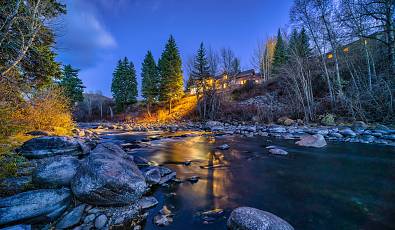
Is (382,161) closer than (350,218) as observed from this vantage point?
No

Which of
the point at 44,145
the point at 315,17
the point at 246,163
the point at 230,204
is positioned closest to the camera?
the point at 230,204

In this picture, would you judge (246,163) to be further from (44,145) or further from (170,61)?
(170,61)

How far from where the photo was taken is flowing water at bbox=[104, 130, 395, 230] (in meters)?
2.95

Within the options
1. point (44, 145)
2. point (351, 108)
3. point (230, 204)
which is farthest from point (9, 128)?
point (351, 108)

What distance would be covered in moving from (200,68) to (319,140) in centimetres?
2304

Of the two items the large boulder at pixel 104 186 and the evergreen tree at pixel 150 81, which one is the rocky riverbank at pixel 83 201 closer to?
the large boulder at pixel 104 186

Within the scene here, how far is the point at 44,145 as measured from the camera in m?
5.59

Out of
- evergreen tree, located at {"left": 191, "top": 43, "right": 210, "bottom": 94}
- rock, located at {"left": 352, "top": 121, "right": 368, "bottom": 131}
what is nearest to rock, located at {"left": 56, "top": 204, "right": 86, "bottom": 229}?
rock, located at {"left": 352, "top": 121, "right": 368, "bottom": 131}

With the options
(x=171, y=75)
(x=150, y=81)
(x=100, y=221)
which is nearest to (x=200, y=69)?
(x=171, y=75)

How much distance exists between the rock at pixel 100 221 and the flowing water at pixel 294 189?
0.60 metres

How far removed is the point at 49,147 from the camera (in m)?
5.68

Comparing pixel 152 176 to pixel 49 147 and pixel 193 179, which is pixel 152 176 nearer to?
pixel 193 179

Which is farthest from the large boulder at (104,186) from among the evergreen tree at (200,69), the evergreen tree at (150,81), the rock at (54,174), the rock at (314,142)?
the evergreen tree at (150,81)

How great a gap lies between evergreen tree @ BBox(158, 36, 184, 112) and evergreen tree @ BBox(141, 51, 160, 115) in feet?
6.38
